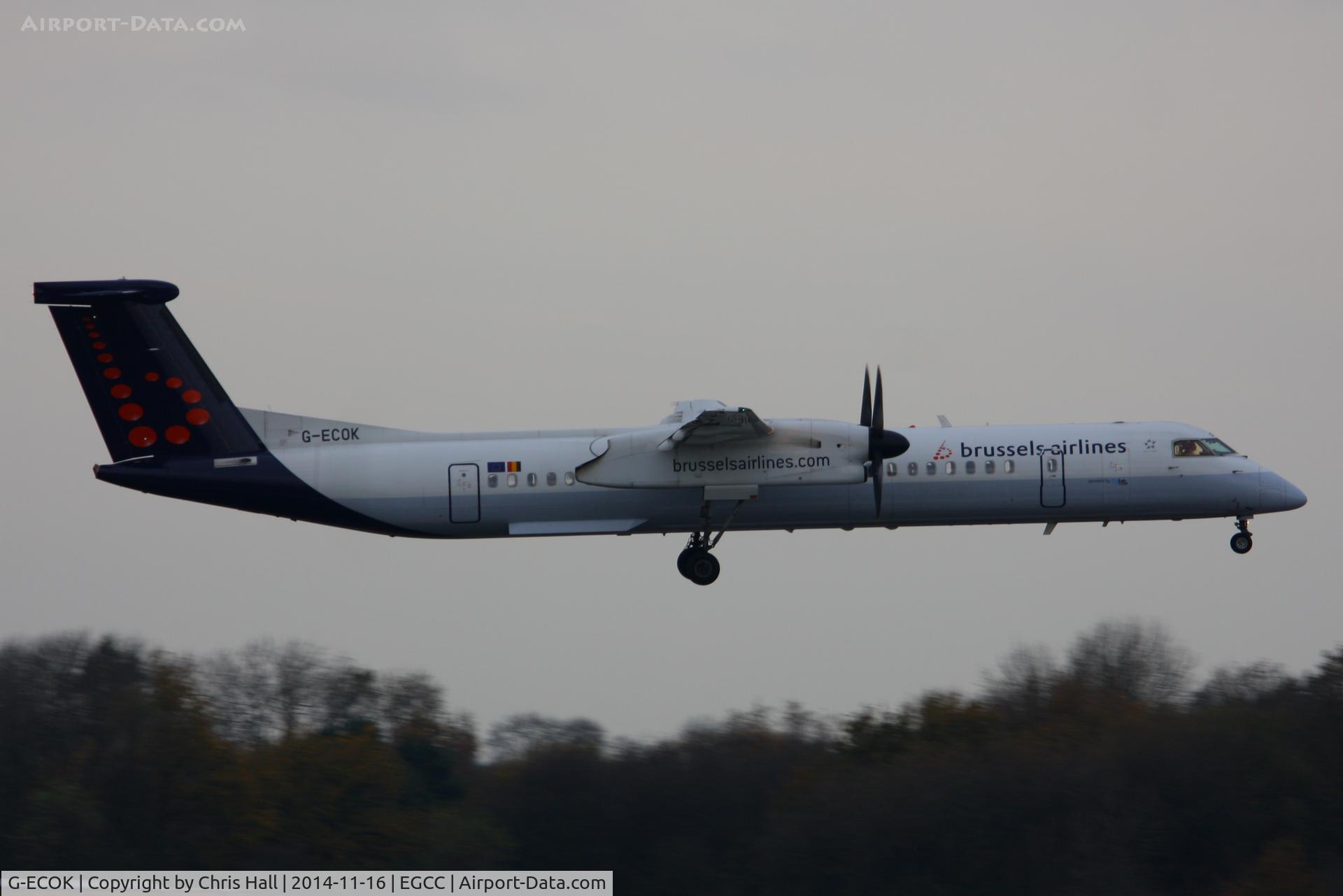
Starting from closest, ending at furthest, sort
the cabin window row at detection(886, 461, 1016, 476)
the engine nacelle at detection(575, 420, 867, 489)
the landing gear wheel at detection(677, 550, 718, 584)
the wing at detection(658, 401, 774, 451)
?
the wing at detection(658, 401, 774, 451), the engine nacelle at detection(575, 420, 867, 489), the cabin window row at detection(886, 461, 1016, 476), the landing gear wheel at detection(677, 550, 718, 584)

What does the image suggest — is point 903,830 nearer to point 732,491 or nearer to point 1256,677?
point 732,491

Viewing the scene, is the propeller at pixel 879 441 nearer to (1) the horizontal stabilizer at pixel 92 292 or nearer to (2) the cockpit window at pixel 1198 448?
(2) the cockpit window at pixel 1198 448

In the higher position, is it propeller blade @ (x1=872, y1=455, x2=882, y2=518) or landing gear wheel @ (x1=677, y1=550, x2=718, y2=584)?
propeller blade @ (x1=872, y1=455, x2=882, y2=518)

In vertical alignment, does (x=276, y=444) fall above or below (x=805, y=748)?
above

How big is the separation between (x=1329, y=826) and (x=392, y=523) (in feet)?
65.3

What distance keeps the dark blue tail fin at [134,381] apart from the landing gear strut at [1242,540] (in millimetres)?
19171

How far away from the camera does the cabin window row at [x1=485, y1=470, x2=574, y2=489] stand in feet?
106

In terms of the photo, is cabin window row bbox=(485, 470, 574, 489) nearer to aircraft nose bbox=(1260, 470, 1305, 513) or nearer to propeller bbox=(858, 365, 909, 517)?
propeller bbox=(858, 365, 909, 517)

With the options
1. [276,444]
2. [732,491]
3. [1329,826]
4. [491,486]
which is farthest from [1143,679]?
[276,444]

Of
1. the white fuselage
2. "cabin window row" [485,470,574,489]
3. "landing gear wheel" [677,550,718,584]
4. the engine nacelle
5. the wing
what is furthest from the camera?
"landing gear wheel" [677,550,718,584]

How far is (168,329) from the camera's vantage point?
109 ft

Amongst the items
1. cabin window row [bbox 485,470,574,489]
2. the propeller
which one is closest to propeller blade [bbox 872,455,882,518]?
the propeller

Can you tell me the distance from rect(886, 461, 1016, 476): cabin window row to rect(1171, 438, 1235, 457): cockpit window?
11.3 feet

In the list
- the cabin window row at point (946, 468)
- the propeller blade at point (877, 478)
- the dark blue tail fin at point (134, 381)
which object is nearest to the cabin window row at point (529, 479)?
the dark blue tail fin at point (134, 381)
